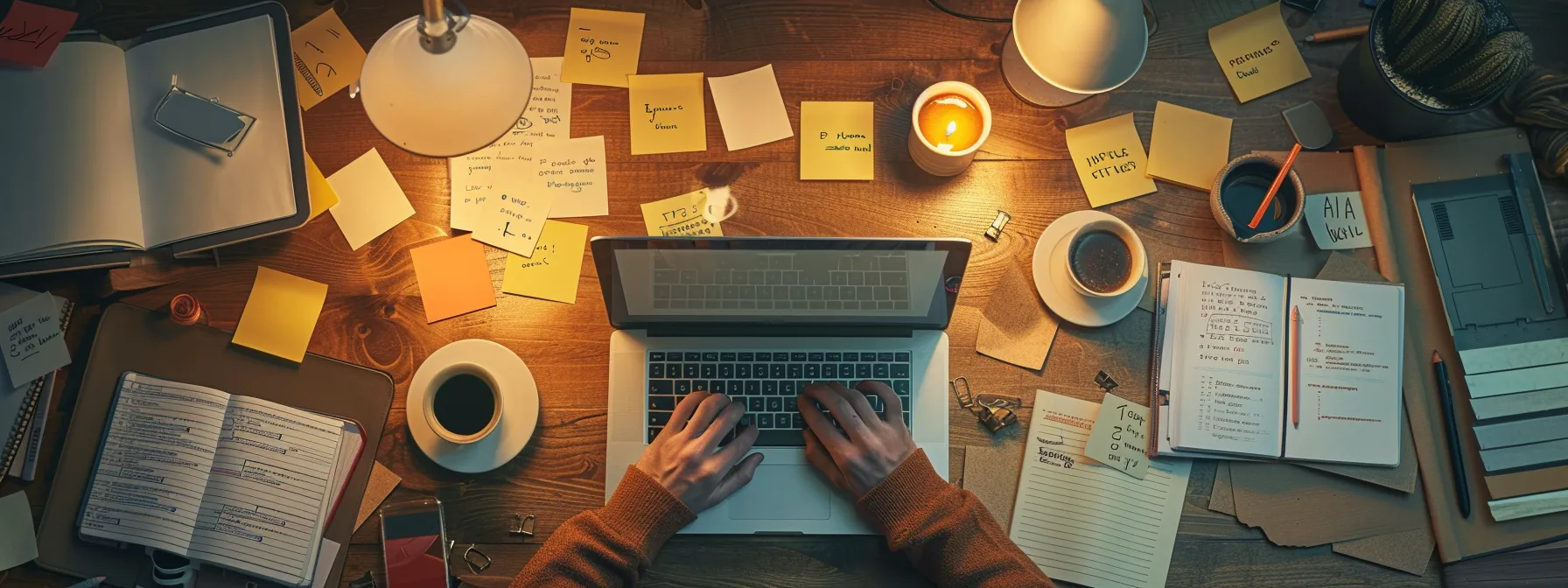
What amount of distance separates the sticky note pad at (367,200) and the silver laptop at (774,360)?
1.14 ft

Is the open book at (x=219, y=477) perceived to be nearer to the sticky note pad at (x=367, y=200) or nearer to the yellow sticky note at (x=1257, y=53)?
the sticky note pad at (x=367, y=200)

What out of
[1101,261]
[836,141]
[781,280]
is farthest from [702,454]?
[1101,261]

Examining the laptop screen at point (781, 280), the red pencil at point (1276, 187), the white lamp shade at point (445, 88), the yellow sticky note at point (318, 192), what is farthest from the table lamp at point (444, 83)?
the red pencil at point (1276, 187)

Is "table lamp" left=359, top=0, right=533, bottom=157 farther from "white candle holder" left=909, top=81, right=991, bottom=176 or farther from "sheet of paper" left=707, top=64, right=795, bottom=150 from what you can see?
"white candle holder" left=909, top=81, right=991, bottom=176

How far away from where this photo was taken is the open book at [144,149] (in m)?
1.06

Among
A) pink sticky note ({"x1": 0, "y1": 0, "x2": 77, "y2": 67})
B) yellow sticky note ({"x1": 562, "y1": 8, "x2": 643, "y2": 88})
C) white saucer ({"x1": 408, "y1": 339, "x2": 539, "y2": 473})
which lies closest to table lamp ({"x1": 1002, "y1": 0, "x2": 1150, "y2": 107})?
yellow sticky note ({"x1": 562, "y1": 8, "x2": 643, "y2": 88})

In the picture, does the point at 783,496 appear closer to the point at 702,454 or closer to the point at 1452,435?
the point at 702,454

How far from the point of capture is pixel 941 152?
111 cm

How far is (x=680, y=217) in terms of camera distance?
117 centimetres

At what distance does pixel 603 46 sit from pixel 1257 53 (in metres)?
0.90

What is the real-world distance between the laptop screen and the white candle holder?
0.20 m

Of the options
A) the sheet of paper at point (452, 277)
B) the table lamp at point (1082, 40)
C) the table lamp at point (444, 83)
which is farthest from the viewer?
the sheet of paper at point (452, 277)

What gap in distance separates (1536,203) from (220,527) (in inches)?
68.0

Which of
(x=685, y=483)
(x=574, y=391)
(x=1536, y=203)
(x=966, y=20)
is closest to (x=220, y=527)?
(x=574, y=391)
